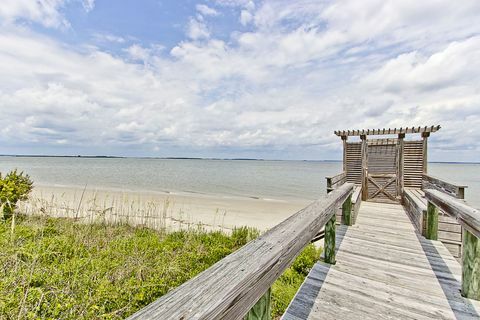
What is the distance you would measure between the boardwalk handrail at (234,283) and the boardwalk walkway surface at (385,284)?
1148mm

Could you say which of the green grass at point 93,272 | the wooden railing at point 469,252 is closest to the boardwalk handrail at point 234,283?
the wooden railing at point 469,252

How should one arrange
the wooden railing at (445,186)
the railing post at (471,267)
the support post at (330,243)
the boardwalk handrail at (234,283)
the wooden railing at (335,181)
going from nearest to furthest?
the boardwalk handrail at (234,283), the railing post at (471,267), the support post at (330,243), the wooden railing at (445,186), the wooden railing at (335,181)

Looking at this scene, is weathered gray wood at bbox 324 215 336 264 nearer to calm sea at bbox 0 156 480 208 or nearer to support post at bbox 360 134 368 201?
support post at bbox 360 134 368 201

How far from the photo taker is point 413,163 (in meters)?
8.70

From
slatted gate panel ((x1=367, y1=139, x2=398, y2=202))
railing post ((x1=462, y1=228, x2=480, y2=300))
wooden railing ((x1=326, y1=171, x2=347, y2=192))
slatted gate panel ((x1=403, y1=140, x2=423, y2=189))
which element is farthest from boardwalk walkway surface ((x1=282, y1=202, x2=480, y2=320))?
slatted gate panel ((x1=403, y1=140, x2=423, y2=189))

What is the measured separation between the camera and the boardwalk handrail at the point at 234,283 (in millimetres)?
827

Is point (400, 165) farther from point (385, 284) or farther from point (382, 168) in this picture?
point (385, 284)

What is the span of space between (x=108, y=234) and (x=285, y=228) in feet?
21.0

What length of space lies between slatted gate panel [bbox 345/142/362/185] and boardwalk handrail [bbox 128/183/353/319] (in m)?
8.45

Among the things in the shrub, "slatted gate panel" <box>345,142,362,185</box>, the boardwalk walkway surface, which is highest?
"slatted gate panel" <box>345,142,362,185</box>

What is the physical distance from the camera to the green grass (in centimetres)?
275

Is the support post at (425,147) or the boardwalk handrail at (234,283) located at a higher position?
the support post at (425,147)

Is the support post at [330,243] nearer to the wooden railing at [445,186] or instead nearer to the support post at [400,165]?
the wooden railing at [445,186]

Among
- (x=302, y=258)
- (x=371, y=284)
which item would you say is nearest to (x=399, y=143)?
(x=302, y=258)
